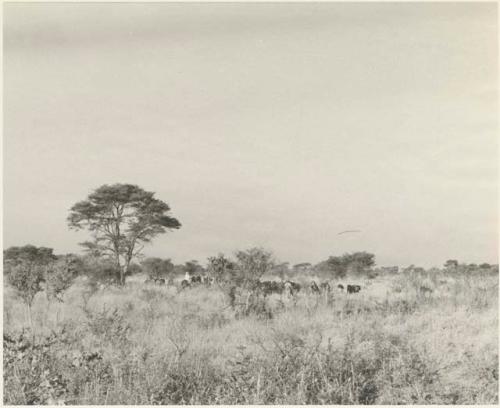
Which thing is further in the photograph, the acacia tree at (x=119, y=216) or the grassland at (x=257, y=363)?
the acacia tree at (x=119, y=216)

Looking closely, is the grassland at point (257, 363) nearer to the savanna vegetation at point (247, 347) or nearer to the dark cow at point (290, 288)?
the savanna vegetation at point (247, 347)

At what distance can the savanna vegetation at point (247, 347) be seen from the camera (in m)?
4.98

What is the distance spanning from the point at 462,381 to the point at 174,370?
10.1 feet

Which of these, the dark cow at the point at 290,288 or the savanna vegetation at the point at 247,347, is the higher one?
the dark cow at the point at 290,288

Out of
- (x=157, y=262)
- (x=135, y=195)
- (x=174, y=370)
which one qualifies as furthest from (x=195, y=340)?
(x=157, y=262)

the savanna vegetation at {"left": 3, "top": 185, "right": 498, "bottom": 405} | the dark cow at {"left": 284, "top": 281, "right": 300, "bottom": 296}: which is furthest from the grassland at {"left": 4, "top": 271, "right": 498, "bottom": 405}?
the dark cow at {"left": 284, "top": 281, "right": 300, "bottom": 296}

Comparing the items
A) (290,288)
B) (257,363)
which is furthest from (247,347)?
(290,288)

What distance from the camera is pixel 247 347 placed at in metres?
6.86

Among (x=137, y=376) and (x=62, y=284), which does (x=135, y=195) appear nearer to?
(x=62, y=284)

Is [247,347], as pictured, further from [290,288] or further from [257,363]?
[290,288]

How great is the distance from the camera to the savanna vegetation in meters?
4.98

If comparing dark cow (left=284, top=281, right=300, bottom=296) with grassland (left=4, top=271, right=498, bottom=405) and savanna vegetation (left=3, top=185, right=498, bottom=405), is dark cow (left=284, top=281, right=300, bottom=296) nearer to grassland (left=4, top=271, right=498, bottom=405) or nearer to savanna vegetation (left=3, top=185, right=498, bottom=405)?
savanna vegetation (left=3, top=185, right=498, bottom=405)

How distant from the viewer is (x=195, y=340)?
7246 mm

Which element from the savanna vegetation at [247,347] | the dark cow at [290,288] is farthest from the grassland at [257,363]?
the dark cow at [290,288]
